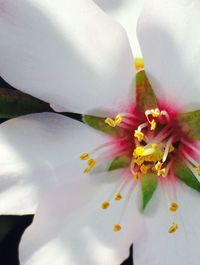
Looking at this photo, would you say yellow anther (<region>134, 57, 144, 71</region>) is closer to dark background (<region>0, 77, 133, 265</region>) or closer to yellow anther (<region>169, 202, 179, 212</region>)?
yellow anther (<region>169, 202, 179, 212</region>)

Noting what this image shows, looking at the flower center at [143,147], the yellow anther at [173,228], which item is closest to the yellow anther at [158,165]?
the flower center at [143,147]

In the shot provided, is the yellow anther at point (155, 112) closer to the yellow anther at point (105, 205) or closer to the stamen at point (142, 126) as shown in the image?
the stamen at point (142, 126)

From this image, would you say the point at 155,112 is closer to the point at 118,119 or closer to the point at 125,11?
the point at 118,119

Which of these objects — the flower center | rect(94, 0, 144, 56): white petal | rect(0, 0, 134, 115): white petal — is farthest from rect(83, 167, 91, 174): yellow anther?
rect(94, 0, 144, 56): white petal

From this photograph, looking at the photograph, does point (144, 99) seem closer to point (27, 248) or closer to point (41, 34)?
point (41, 34)

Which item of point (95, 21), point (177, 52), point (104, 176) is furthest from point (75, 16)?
point (104, 176)

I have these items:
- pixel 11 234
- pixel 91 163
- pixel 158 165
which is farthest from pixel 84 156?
pixel 11 234
